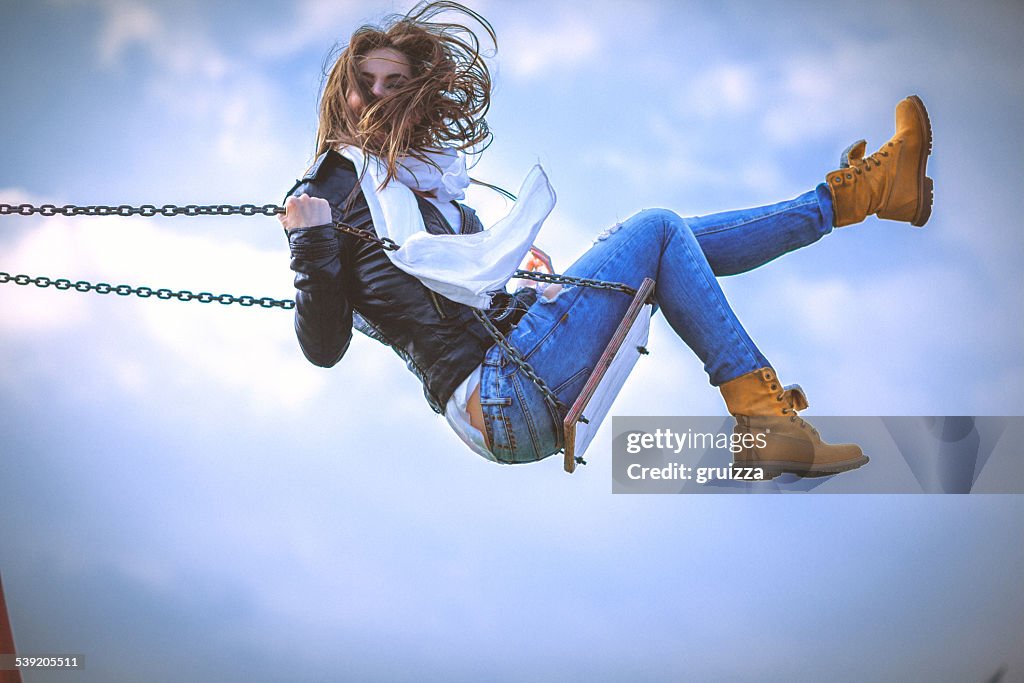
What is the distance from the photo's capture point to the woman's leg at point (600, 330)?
2029 millimetres

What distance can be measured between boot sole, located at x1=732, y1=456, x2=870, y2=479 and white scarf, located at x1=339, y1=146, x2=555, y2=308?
554 millimetres

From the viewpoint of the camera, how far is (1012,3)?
130 inches

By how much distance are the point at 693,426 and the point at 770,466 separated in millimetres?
409

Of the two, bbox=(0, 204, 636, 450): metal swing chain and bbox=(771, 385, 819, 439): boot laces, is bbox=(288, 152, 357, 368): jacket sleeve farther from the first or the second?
bbox=(771, 385, 819, 439): boot laces

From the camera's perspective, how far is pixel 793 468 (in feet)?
6.66

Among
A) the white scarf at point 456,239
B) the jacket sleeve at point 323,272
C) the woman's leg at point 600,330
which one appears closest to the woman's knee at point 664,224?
the woman's leg at point 600,330

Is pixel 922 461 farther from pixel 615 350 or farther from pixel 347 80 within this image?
pixel 347 80

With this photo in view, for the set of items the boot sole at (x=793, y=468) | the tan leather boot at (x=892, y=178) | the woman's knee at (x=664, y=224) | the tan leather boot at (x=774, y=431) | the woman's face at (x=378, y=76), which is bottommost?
the boot sole at (x=793, y=468)

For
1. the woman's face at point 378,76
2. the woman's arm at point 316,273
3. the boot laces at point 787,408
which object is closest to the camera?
the woman's arm at point 316,273

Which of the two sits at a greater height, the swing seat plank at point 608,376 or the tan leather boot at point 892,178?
the tan leather boot at point 892,178

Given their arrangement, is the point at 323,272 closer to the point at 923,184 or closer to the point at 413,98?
the point at 413,98

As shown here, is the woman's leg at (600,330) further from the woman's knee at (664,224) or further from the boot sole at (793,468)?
the boot sole at (793,468)

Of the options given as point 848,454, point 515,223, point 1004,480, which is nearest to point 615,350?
point 515,223

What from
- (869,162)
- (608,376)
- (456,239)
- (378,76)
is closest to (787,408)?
(608,376)
